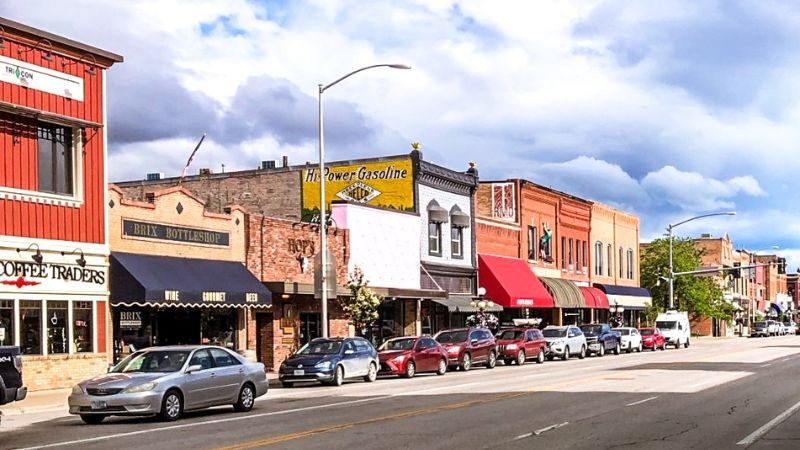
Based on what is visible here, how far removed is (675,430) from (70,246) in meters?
19.1

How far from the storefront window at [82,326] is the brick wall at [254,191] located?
18879 millimetres

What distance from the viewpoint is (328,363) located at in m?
30.9

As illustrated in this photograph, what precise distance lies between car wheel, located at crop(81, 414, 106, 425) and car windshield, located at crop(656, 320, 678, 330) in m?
53.4

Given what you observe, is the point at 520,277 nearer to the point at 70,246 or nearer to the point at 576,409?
the point at 70,246

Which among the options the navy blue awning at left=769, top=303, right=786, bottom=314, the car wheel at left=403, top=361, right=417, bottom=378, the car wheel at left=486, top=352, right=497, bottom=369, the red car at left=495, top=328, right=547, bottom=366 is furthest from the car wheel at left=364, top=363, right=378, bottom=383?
the navy blue awning at left=769, top=303, right=786, bottom=314

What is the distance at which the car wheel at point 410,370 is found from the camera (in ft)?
117

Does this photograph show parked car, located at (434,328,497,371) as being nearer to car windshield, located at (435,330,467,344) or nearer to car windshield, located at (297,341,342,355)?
car windshield, located at (435,330,467,344)

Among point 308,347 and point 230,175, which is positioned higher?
point 230,175

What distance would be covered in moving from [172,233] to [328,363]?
7.09 metres

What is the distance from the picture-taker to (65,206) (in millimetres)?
30656

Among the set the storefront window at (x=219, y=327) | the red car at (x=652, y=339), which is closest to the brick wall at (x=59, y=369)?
the storefront window at (x=219, y=327)

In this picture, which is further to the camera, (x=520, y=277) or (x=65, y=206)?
(x=520, y=277)

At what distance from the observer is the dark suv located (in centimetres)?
1907

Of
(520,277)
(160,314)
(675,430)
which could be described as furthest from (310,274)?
Answer: (675,430)
